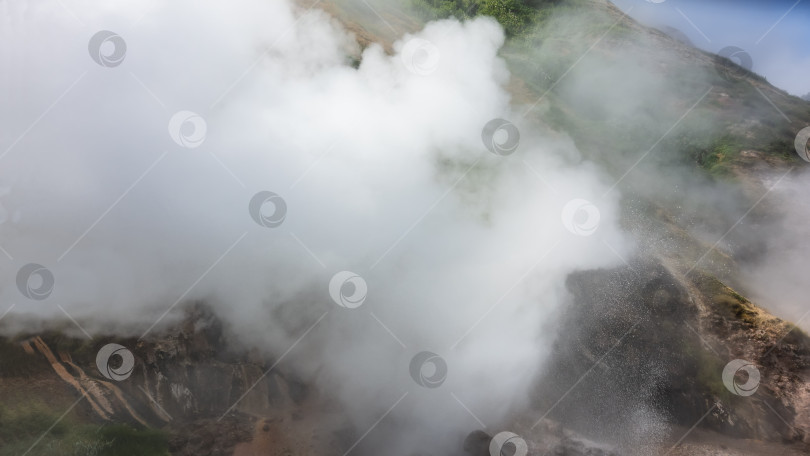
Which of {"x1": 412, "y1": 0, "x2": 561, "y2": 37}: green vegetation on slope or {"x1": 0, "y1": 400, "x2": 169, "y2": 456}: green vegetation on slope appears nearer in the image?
{"x1": 0, "y1": 400, "x2": 169, "y2": 456}: green vegetation on slope

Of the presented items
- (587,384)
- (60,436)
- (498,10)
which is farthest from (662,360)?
(498,10)

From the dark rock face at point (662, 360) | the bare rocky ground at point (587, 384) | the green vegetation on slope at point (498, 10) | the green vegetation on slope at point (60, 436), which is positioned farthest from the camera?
the green vegetation on slope at point (498, 10)

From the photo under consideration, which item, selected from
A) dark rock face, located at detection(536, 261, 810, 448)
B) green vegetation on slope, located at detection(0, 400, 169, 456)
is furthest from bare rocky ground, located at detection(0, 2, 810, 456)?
green vegetation on slope, located at detection(0, 400, 169, 456)

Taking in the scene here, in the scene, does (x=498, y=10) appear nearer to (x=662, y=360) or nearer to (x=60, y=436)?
(x=662, y=360)

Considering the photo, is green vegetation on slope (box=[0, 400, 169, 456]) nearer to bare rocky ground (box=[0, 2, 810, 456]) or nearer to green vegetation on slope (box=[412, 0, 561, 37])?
bare rocky ground (box=[0, 2, 810, 456])

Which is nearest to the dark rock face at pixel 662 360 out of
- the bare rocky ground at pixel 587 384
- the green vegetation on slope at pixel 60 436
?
the bare rocky ground at pixel 587 384

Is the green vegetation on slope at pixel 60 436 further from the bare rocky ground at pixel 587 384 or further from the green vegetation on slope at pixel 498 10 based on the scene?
the green vegetation on slope at pixel 498 10

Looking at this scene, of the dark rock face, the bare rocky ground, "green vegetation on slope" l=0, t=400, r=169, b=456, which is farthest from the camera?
the dark rock face

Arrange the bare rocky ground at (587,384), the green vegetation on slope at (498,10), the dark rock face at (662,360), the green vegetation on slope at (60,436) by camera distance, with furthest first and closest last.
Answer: the green vegetation on slope at (498,10) → the dark rock face at (662,360) → the bare rocky ground at (587,384) → the green vegetation on slope at (60,436)

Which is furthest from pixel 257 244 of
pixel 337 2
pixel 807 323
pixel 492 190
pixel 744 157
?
pixel 744 157

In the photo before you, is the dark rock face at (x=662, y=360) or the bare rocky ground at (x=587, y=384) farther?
the dark rock face at (x=662, y=360)

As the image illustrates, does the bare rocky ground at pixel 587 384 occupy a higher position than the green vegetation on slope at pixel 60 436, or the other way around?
the bare rocky ground at pixel 587 384
